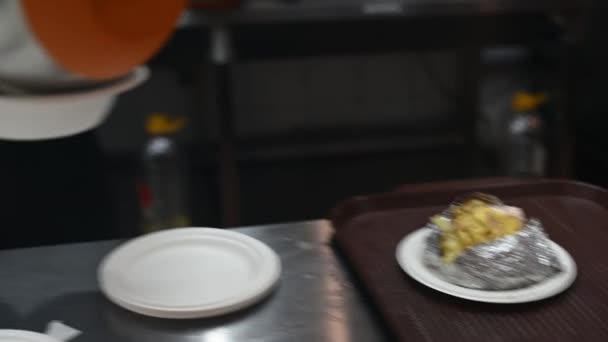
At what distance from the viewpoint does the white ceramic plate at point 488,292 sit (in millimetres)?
759

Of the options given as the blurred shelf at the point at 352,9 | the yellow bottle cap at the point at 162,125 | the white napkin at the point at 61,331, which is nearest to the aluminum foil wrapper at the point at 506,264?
the white napkin at the point at 61,331

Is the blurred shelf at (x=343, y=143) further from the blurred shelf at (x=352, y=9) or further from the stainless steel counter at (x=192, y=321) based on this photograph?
the stainless steel counter at (x=192, y=321)

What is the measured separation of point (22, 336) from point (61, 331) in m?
0.04

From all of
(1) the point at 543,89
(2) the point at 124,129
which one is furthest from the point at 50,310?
(1) the point at 543,89

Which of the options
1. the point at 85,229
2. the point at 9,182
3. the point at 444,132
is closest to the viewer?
the point at 9,182

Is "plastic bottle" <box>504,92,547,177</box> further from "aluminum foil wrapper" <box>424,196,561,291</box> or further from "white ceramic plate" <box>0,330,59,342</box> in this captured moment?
"white ceramic plate" <box>0,330,59,342</box>

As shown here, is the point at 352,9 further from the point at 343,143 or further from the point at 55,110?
the point at 55,110

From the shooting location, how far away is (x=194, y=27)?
1794mm

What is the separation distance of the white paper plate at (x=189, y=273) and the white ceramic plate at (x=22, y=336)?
9cm

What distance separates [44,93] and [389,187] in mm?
1892

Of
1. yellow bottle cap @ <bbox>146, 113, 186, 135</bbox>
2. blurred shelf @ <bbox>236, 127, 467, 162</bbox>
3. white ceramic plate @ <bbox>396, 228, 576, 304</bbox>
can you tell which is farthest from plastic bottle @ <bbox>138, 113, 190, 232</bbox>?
white ceramic plate @ <bbox>396, 228, 576, 304</bbox>

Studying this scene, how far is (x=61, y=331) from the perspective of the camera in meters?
0.75

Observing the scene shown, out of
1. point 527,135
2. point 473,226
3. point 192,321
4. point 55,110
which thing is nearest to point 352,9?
point 527,135

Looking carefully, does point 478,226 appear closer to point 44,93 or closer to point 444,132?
point 44,93
